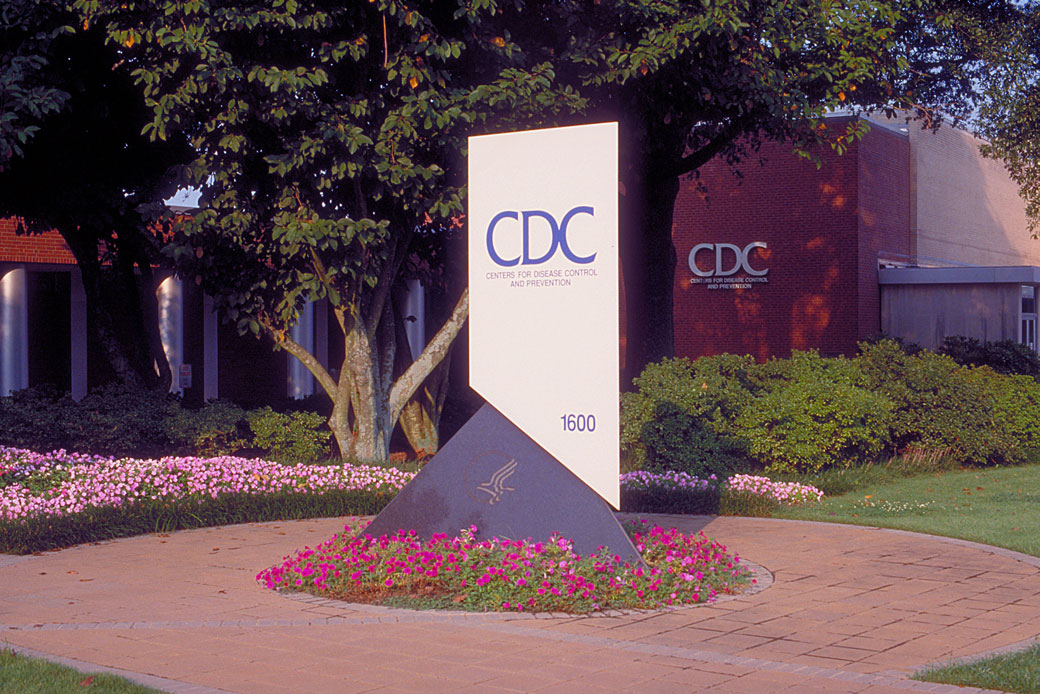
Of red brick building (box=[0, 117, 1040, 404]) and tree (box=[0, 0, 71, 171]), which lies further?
red brick building (box=[0, 117, 1040, 404])

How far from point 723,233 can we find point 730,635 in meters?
26.0

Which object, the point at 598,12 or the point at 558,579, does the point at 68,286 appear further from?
the point at 558,579

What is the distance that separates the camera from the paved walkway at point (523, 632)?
6.11 m

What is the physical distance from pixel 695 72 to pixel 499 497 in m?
8.33

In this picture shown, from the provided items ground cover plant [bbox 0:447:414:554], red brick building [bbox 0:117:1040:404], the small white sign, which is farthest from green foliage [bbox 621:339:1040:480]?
the small white sign

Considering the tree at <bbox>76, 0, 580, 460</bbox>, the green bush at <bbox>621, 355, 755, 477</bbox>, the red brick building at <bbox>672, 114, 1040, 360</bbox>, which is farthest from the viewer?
the red brick building at <bbox>672, 114, 1040, 360</bbox>

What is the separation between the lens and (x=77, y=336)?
22375 millimetres

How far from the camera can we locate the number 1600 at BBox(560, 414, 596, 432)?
8773mm

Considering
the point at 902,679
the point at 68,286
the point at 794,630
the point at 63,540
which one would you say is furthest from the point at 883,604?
the point at 68,286

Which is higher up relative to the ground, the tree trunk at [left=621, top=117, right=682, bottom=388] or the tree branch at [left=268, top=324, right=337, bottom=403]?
the tree trunk at [left=621, top=117, right=682, bottom=388]

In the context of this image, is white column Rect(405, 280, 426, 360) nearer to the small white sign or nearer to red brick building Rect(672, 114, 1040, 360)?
the small white sign

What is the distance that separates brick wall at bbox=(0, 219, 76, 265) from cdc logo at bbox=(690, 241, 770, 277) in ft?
54.2

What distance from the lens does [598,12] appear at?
1505 centimetres

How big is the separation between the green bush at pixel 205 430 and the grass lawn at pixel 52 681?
407 inches
